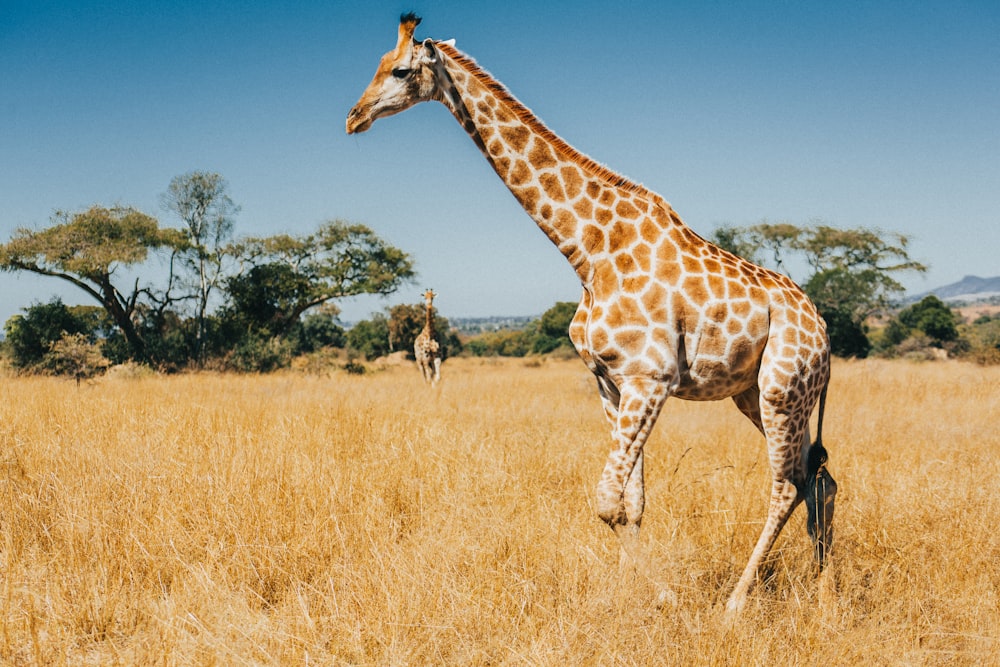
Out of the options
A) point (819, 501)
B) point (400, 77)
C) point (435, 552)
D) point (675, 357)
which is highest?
point (400, 77)

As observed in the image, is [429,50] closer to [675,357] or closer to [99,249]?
[675,357]

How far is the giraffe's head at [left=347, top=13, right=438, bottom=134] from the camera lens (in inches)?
128

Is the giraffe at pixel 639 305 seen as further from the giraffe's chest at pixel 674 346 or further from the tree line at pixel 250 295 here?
the tree line at pixel 250 295

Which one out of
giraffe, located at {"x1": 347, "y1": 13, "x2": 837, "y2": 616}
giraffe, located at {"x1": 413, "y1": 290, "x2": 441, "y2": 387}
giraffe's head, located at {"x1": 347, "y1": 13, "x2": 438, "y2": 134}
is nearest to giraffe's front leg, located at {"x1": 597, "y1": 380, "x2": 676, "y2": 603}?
giraffe, located at {"x1": 347, "y1": 13, "x2": 837, "y2": 616}

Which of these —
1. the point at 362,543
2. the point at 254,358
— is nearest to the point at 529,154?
the point at 362,543

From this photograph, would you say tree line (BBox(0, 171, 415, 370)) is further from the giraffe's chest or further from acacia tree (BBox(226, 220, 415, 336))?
the giraffe's chest

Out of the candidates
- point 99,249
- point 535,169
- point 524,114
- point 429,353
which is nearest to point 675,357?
point 535,169

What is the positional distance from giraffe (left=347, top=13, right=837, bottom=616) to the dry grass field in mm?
402

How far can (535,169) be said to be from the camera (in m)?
3.41

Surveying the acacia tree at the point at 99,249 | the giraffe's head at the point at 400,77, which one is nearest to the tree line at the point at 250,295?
the acacia tree at the point at 99,249

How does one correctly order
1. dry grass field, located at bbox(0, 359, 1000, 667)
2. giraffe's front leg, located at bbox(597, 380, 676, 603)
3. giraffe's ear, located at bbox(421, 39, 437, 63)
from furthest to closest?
giraffe's ear, located at bbox(421, 39, 437, 63), giraffe's front leg, located at bbox(597, 380, 676, 603), dry grass field, located at bbox(0, 359, 1000, 667)

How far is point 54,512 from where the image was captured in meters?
3.94

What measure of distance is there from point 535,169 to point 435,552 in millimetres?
2299

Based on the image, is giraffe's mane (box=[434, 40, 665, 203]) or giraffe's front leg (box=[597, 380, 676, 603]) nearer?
giraffe's front leg (box=[597, 380, 676, 603])
